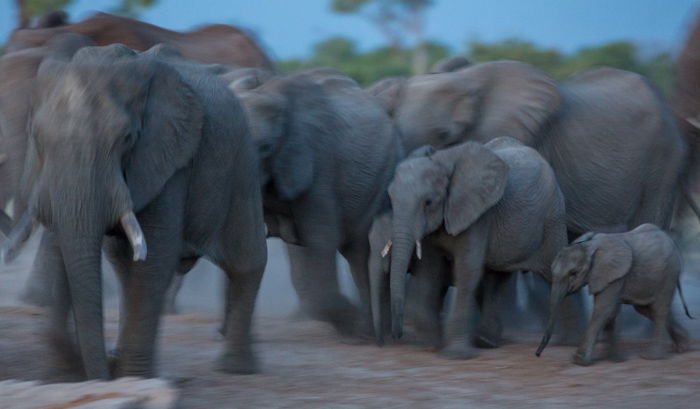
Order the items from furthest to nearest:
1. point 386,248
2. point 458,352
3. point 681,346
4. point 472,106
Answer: point 472,106 → point 681,346 → point 386,248 → point 458,352

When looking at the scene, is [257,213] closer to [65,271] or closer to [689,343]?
[65,271]

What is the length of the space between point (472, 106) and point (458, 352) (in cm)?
169

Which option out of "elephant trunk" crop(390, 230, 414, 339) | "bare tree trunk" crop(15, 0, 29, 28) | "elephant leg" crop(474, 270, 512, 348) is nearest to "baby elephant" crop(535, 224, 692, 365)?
"elephant leg" crop(474, 270, 512, 348)

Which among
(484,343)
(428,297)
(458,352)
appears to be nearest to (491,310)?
(484,343)

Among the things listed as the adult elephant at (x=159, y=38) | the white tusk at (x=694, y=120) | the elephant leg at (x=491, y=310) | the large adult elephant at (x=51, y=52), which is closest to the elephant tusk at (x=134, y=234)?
the large adult elephant at (x=51, y=52)

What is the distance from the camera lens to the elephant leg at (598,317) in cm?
577

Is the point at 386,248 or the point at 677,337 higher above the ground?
the point at 386,248

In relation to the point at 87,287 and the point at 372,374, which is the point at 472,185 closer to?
the point at 372,374

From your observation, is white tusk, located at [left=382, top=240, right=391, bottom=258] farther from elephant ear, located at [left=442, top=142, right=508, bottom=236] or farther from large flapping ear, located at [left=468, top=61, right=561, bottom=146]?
large flapping ear, located at [left=468, top=61, right=561, bottom=146]

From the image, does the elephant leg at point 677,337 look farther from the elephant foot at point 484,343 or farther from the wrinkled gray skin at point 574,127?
the wrinkled gray skin at point 574,127

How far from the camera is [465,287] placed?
611 cm

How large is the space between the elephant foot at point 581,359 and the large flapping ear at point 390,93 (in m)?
1.97

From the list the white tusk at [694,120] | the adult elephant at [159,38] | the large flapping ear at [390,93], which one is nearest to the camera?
the large flapping ear at [390,93]

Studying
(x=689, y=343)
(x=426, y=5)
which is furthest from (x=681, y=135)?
(x=426, y=5)
